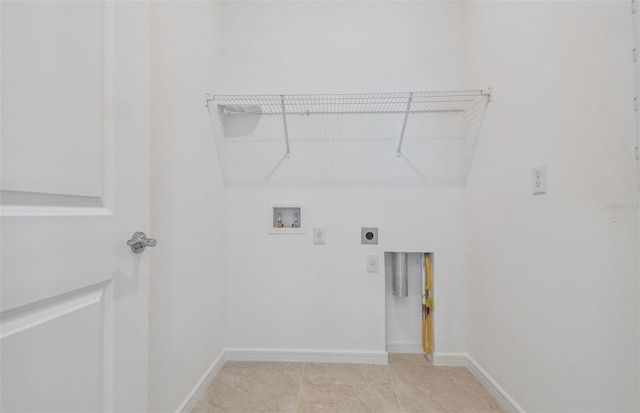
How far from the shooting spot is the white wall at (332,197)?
5.74ft

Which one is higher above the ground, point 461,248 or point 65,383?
point 461,248

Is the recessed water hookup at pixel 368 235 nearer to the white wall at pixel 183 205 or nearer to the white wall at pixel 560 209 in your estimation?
the white wall at pixel 560 209

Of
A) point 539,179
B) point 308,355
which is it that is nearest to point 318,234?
point 308,355

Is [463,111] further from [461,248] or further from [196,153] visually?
[196,153]

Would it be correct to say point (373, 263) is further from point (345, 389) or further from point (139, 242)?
point (139, 242)

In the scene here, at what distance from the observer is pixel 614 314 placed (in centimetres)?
84

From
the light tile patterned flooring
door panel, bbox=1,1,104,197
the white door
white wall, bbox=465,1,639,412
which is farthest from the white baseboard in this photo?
door panel, bbox=1,1,104,197

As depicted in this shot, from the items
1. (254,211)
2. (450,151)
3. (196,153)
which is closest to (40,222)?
(196,153)

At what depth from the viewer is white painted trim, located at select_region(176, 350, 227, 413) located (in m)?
1.27

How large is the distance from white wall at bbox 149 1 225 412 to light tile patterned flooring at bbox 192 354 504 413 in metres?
0.22

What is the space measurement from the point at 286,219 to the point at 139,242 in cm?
110

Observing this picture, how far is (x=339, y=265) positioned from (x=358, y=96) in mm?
1140

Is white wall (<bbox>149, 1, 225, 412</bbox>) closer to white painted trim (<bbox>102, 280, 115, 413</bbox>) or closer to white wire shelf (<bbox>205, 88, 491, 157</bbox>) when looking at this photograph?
white wire shelf (<bbox>205, 88, 491, 157</bbox>)

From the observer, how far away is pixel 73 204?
602 mm
